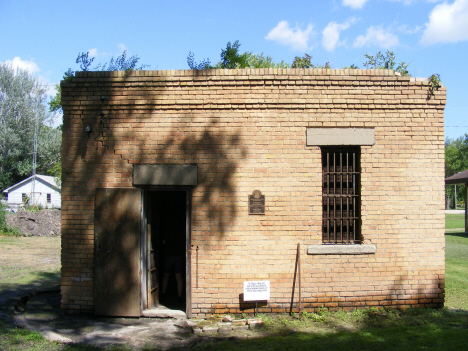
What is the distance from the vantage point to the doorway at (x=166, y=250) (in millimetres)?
6820

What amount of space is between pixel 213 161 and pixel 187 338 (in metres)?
2.95

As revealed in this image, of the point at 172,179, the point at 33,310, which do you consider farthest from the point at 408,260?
the point at 33,310

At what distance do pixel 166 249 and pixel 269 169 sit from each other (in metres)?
3.21

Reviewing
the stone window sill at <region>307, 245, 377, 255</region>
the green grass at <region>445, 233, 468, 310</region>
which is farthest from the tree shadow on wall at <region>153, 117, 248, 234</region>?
the green grass at <region>445, 233, 468, 310</region>

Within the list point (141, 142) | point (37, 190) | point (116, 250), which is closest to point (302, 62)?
point (141, 142)

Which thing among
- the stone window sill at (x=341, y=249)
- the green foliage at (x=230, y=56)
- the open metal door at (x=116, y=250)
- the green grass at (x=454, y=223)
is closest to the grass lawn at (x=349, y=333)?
the stone window sill at (x=341, y=249)

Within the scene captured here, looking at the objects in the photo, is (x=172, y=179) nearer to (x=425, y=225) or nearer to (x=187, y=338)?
(x=187, y=338)

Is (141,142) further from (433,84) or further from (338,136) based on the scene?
(433,84)

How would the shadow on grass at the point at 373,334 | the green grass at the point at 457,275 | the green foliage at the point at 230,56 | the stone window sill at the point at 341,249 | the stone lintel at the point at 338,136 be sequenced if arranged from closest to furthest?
1. the shadow on grass at the point at 373,334
2. the stone window sill at the point at 341,249
3. the stone lintel at the point at 338,136
4. the green grass at the point at 457,275
5. the green foliage at the point at 230,56

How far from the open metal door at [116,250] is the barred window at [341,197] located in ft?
11.2

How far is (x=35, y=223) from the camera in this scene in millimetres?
21703

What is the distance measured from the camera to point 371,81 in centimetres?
676

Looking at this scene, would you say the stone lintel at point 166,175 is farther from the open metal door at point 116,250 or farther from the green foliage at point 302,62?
the green foliage at point 302,62

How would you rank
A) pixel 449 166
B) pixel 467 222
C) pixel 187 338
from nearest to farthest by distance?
pixel 187 338, pixel 467 222, pixel 449 166
